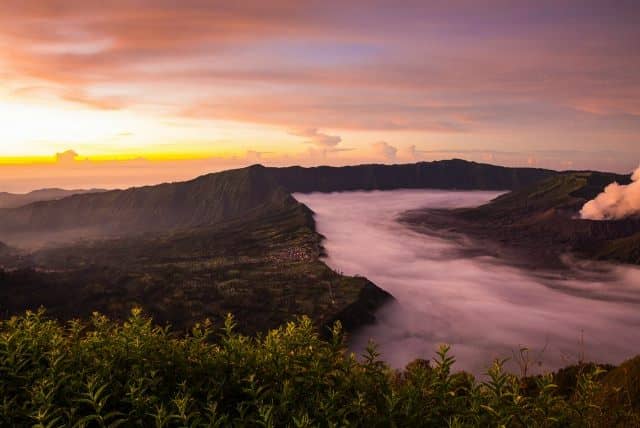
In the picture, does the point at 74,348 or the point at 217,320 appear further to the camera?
the point at 217,320

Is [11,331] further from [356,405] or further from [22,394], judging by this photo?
[356,405]

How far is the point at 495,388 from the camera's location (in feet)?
30.0

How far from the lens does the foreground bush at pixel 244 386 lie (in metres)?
8.48

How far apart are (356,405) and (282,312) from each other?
172 metres

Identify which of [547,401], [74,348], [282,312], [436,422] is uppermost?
[74,348]

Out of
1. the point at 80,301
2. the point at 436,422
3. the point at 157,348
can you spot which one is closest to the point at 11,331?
the point at 157,348

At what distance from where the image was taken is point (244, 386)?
9.71 m

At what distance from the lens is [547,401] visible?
876cm

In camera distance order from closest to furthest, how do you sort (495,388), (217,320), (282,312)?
(495,388) < (217,320) < (282,312)

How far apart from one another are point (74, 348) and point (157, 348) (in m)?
1.98

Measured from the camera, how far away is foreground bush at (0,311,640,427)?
8.48m

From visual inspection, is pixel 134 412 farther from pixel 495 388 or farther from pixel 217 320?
pixel 217 320

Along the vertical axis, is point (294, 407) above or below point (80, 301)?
above

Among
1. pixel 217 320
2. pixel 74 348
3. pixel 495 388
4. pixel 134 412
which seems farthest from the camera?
pixel 217 320
